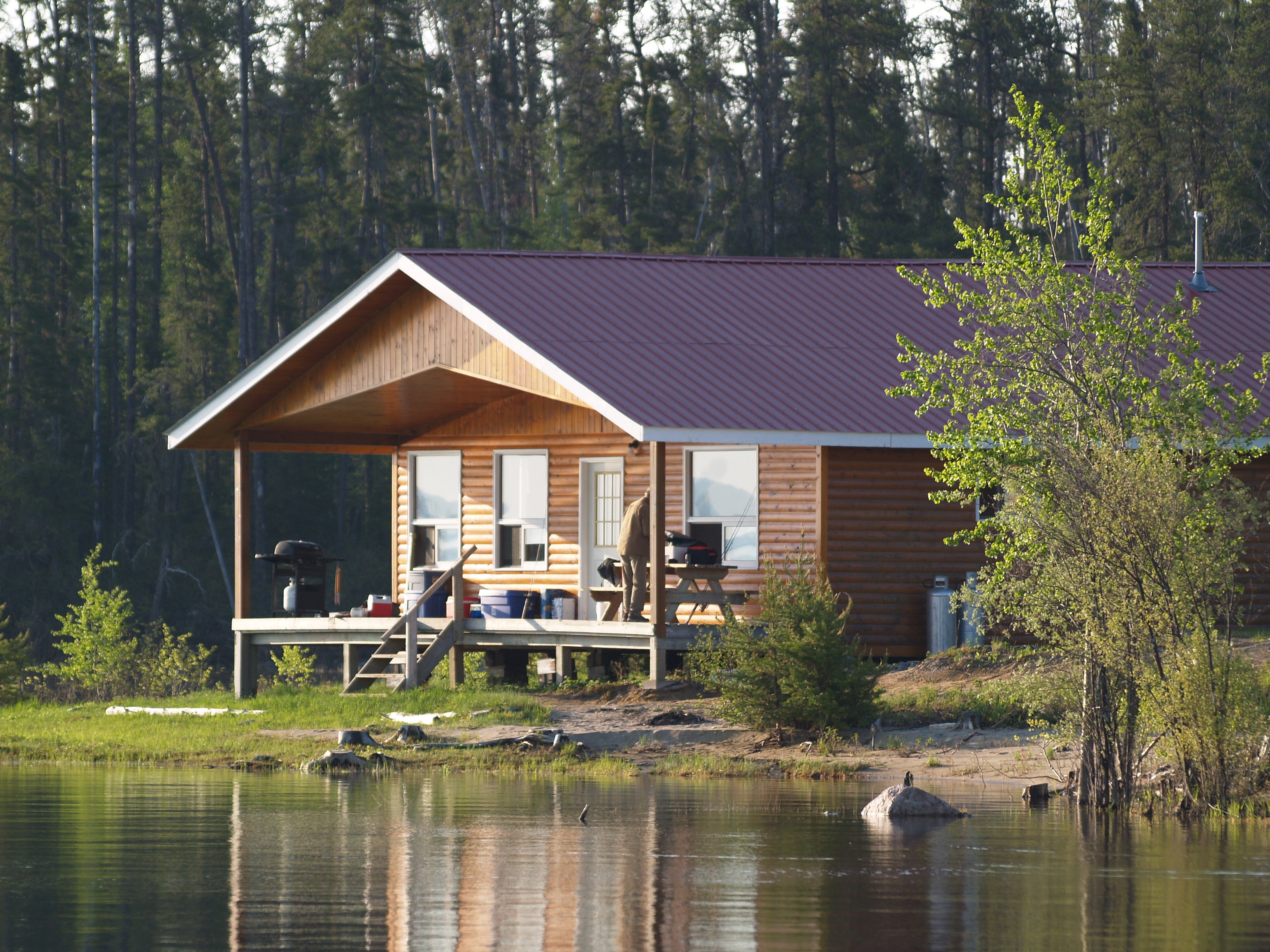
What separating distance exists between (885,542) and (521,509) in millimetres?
7035

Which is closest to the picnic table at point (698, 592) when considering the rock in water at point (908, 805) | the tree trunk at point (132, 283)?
the rock in water at point (908, 805)

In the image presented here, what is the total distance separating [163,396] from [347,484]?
7998 mm

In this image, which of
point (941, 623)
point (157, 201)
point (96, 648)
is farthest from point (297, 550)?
point (157, 201)

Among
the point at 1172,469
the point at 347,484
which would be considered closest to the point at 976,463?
the point at 1172,469

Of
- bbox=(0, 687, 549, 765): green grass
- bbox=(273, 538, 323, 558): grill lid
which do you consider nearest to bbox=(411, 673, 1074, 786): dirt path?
bbox=(0, 687, 549, 765): green grass

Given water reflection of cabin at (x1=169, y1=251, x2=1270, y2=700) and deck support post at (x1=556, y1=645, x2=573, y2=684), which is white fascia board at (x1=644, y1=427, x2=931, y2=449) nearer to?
water reflection of cabin at (x1=169, y1=251, x2=1270, y2=700)

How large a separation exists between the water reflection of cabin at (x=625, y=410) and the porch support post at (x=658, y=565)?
78 mm

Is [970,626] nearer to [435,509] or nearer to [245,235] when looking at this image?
[435,509]

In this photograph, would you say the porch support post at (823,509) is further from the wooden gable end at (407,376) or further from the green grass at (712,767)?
the green grass at (712,767)

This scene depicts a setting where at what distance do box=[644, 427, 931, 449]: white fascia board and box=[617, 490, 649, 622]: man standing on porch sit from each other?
1.60 meters

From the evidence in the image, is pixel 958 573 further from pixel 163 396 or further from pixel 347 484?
pixel 347 484

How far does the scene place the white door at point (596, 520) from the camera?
28.8 metres

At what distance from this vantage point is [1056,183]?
16594 millimetres

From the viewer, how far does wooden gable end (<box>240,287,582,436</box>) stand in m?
24.8
